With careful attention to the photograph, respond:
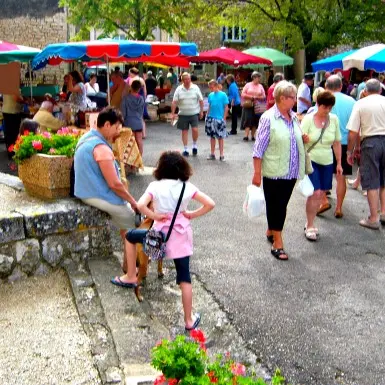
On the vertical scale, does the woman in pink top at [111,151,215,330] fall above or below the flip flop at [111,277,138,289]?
above

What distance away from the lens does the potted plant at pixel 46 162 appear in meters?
5.20

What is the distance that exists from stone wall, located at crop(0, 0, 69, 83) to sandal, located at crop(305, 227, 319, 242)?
17.6 metres

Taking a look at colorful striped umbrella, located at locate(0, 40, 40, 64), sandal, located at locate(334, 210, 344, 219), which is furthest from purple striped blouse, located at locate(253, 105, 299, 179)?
colorful striped umbrella, located at locate(0, 40, 40, 64)

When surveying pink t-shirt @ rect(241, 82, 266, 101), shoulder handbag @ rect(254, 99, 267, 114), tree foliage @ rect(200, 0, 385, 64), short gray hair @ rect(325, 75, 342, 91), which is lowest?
shoulder handbag @ rect(254, 99, 267, 114)

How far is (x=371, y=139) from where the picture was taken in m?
6.71

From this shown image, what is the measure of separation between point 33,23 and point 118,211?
20.0 metres

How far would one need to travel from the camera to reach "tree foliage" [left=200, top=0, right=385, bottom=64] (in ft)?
69.1

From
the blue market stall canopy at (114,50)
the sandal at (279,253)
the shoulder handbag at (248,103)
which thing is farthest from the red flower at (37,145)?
the shoulder handbag at (248,103)

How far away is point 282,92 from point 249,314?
7.12 feet

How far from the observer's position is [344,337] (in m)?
4.07

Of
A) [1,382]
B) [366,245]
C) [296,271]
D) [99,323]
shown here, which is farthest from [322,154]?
[1,382]

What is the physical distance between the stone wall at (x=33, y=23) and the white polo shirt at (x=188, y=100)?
12302 mm

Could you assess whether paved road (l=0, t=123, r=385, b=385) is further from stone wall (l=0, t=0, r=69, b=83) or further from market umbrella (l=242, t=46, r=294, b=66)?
stone wall (l=0, t=0, r=69, b=83)

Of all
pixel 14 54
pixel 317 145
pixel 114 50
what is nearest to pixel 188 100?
pixel 114 50
